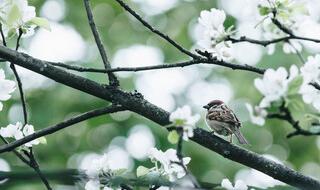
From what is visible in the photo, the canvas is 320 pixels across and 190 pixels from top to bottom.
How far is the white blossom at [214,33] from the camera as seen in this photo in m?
2.74

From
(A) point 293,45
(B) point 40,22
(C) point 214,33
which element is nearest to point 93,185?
(B) point 40,22

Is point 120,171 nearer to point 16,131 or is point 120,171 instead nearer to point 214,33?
point 16,131

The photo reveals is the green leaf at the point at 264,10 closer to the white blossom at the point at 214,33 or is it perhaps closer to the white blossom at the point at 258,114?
the white blossom at the point at 214,33

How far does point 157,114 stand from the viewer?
2.58 metres

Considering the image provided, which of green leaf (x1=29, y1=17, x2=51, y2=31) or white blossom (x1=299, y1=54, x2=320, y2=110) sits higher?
green leaf (x1=29, y1=17, x2=51, y2=31)

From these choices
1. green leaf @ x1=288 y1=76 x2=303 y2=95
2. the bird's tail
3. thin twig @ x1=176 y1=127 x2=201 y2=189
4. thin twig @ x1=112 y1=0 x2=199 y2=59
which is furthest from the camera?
the bird's tail

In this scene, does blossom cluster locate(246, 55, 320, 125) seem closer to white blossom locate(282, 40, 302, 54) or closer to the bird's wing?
white blossom locate(282, 40, 302, 54)

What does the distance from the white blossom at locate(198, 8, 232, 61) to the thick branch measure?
360 millimetres

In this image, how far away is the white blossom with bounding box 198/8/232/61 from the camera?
2738 millimetres

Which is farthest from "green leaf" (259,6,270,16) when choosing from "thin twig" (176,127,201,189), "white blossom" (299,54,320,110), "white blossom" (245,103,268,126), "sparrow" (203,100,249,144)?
"sparrow" (203,100,249,144)

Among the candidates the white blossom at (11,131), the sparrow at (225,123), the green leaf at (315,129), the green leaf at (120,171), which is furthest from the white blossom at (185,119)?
the sparrow at (225,123)

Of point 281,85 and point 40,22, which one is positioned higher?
point 40,22

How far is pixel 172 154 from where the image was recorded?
8.45 ft

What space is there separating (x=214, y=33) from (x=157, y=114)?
443 mm
